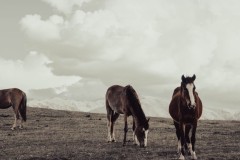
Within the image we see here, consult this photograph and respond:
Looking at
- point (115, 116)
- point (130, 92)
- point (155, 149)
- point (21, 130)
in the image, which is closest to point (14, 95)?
point (21, 130)

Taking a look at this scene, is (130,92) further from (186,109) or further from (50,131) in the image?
(50,131)

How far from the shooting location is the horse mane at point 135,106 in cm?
2216

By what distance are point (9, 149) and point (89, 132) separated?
977cm

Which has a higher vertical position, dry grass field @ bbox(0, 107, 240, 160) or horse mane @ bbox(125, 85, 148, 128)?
horse mane @ bbox(125, 85, 148, 128)

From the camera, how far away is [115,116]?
26.5 metres

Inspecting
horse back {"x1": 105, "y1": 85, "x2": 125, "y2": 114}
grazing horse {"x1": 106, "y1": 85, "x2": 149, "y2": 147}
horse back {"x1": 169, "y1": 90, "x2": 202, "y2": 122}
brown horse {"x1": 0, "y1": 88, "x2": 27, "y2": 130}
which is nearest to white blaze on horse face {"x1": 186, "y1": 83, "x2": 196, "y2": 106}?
horse back {"x1": 169, "y1": 90, "x2": 202, "y2": 122}

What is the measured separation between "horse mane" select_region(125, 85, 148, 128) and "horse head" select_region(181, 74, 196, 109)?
6075mm

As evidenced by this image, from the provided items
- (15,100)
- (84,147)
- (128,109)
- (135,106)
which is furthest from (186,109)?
(15,100)

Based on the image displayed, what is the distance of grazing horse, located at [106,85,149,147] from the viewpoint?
22016mm

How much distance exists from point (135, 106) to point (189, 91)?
7.20 meters

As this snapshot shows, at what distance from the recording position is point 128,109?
23219 millimetres

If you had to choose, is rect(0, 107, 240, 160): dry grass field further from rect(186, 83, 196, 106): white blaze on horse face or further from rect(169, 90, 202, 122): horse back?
rect(186, 83, 196, 106): white blaze on horse face

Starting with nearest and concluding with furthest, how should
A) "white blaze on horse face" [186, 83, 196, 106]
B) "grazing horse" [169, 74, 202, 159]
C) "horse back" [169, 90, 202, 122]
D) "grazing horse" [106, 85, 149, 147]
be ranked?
1. "white blaze on horse face" [186, 83, 196, 106]
2. "grazing horse" [169, 74, 202, 159]
3. "horse back" [169, 90, 202, 122]
4. "grazing horse" [106, 85, 149, 147]

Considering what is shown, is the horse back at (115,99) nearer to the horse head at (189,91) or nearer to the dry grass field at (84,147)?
the dry grass field at (84,147)
